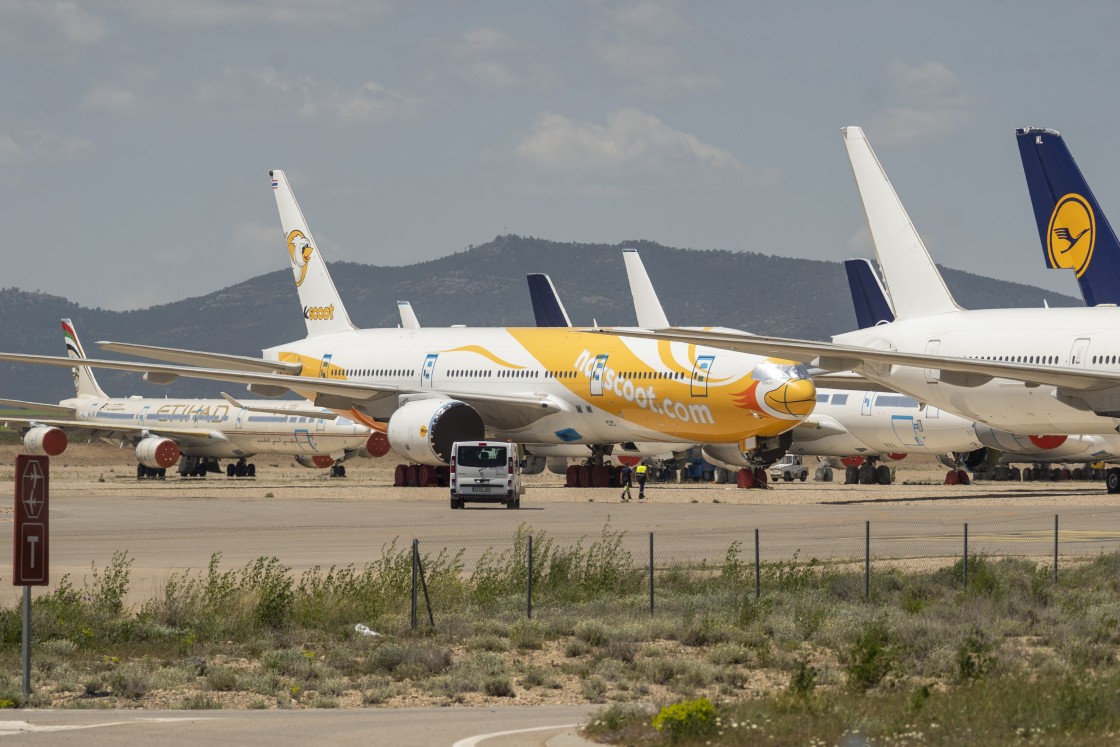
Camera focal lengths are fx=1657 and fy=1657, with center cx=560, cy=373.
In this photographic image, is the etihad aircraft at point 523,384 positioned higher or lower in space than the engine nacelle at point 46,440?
higher

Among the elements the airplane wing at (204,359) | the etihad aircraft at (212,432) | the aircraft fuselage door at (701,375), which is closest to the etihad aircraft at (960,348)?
the aircraft fuselage door at (701,375)

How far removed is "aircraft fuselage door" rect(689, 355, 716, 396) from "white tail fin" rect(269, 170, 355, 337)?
53.8ft

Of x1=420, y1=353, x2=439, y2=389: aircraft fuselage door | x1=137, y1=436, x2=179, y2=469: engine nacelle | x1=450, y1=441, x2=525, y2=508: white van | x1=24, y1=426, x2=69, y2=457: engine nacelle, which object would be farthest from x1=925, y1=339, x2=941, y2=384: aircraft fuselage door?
x1=137, y1=436, x2=179, y2=469: engine nacelle

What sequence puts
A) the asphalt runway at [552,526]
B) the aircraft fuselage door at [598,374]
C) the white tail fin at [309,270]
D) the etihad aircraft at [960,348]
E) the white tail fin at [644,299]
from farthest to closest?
the white tail fin at [644,299] → the white tail fin at [309,270] → the aircraft fuselage door at [598,374] → the etihad aircraft at [960,348] → the asphalt runway at [552,526]

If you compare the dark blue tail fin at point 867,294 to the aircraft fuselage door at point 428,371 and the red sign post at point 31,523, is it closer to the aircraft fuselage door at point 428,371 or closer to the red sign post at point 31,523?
the aircraft fuselage door at point 428,371

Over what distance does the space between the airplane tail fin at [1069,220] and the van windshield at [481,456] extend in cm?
1469

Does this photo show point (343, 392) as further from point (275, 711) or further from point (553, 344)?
point (275, 711)

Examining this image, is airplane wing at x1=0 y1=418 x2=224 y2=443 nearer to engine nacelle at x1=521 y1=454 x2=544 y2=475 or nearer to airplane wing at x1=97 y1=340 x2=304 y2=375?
engine nacelle at x1=521 y1=454 x2=544 y2=475

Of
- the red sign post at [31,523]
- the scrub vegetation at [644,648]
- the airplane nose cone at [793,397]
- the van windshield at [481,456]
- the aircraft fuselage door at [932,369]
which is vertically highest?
the aircraft fuselage door at [932,369]

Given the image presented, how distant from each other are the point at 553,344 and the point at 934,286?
12163 mm

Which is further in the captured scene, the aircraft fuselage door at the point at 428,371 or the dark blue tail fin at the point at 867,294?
the dark blue tail fin at the point at 867,294

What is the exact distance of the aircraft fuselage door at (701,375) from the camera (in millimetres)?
43875

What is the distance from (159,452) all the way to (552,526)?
117 feet

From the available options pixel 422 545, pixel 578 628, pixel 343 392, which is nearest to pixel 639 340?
pixel 343 392
